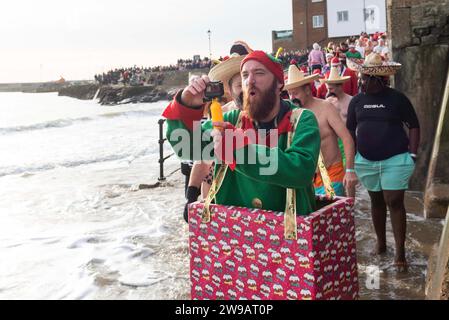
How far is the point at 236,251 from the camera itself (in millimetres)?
2510

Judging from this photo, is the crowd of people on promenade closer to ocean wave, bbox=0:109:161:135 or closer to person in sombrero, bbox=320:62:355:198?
ocean wave, bbox=0:109:161:135

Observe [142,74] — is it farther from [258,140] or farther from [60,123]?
[258,140]

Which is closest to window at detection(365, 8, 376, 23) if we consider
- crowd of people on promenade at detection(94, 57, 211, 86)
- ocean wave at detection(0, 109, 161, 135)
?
crowd of people on promenade at detection(94, 57, 211, 86)

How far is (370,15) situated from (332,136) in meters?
49.2

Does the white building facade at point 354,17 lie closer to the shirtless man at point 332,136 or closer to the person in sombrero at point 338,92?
the person in sombrero at point 338,92

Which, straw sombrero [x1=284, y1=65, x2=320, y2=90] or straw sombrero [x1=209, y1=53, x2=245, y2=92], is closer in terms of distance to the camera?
straw sombrero [x1=209, y1=53, x2=245, y2=92]

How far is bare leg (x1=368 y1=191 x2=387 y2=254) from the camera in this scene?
195 inches

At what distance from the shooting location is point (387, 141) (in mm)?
4641

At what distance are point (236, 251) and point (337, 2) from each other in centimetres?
5268

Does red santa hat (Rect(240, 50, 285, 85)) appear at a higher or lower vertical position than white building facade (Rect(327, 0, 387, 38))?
lower

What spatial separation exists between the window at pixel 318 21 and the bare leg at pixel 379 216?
51753 mm

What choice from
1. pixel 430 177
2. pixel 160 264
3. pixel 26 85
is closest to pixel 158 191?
pixel 160 264

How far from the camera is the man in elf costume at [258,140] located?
90.9 inches
